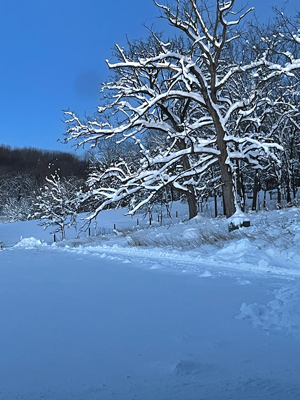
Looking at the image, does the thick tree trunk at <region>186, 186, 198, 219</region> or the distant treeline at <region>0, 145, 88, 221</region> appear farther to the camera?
the distant treeline at <region>0, 145, 88, 221</region>

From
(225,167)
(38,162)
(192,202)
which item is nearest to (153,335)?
(225,167)

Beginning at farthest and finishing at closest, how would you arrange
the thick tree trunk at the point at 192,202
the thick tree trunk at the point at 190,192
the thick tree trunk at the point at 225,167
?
1. the thick tree trunk at the point at 192,202
2. the thick tree trunk at the point at 190,192
3. the thick tree trunk at the point at 225,167

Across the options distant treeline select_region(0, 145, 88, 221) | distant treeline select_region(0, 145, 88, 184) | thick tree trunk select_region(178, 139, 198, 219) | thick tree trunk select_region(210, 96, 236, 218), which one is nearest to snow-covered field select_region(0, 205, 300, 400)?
thick tree trunk select_region(210, 96, 236, 218)

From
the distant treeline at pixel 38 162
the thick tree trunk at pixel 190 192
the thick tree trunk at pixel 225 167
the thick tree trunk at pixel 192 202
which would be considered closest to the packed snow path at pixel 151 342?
the thick tree trunk at pixel 225 167

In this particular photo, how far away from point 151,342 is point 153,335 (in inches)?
5.6

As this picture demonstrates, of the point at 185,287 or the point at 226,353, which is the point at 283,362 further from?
the point at 185,287

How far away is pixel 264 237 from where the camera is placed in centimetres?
759

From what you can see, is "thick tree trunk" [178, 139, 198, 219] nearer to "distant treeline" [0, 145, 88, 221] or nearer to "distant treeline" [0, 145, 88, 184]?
"distant treeline" [0, 145, 88, 221]

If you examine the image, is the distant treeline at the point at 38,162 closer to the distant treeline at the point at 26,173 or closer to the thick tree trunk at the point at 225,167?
the distant treeline at the point at 26,173

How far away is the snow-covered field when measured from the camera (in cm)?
197

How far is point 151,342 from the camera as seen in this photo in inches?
104

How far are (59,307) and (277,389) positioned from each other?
8.43 feet

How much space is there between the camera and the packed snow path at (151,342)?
195cm

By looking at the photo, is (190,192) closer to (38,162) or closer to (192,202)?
(192,202)
